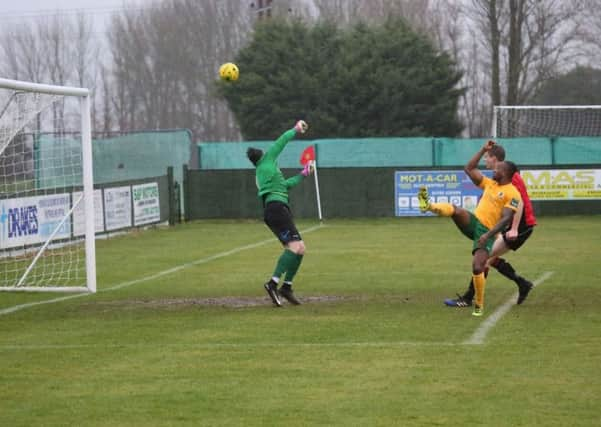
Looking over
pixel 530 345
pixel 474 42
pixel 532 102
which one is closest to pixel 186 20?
pixel 474 42

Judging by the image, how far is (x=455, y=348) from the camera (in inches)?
434

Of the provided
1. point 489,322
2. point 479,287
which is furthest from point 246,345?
point 479,287

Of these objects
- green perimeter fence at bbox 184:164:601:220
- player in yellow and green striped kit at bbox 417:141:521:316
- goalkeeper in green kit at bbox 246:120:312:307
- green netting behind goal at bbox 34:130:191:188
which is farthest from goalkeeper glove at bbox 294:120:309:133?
green perimeter fence at bbox 184:164:601:220

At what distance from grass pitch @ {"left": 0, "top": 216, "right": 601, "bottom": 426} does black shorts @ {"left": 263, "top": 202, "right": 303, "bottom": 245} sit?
35.8 inches

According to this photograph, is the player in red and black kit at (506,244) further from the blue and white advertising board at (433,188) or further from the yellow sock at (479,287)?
the blue and white advertising board at (433,188)

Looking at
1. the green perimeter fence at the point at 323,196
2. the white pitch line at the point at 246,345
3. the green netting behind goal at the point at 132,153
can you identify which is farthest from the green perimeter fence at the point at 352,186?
the white pitch line at the point at 246,345

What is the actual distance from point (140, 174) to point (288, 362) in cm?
2586

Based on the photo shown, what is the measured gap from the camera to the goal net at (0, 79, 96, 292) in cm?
1717

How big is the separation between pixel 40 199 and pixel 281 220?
10.7 metres

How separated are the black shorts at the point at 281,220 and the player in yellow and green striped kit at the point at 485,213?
6.39 feet

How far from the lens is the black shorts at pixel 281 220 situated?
49.1 feet

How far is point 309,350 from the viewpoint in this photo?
11.1 m

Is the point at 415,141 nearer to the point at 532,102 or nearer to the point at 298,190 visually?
the point at 298,190

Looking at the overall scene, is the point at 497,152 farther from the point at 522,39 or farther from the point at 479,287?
the point at 522,39
